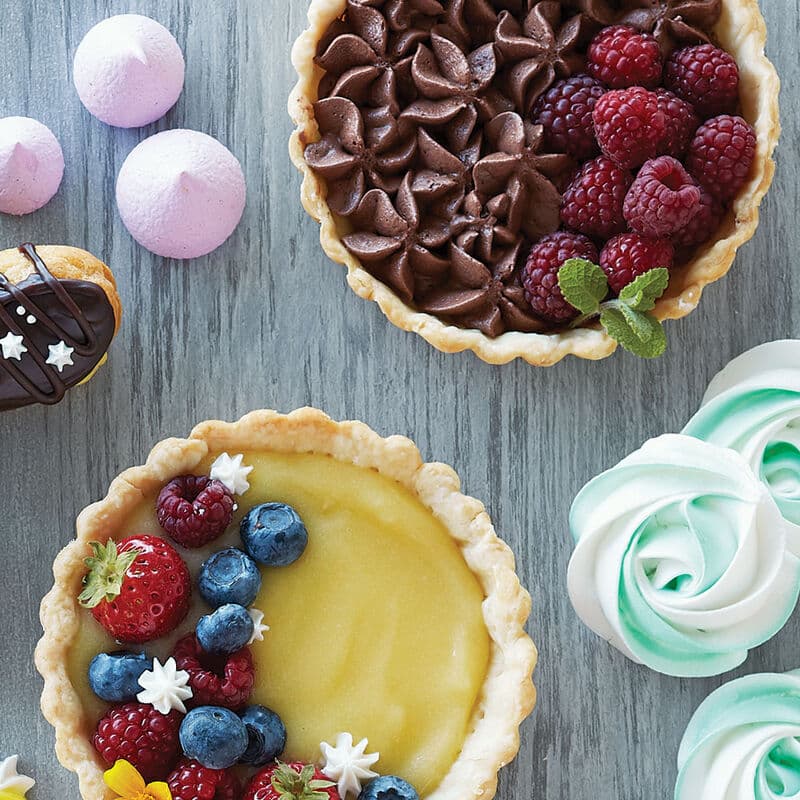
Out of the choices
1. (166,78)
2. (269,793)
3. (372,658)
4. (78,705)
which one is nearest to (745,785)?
(372,658)

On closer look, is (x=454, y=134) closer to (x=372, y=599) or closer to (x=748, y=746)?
(x=372, y=599)

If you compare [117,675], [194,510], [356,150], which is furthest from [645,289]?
[117,675]

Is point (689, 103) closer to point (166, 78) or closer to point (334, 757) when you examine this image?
point (166, 78)

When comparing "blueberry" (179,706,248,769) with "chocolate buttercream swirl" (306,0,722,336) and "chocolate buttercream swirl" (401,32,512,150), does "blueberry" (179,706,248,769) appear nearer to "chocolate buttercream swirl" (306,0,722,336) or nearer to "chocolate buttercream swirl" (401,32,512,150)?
"chocolate buttercream swirl" (306,0,722,336)

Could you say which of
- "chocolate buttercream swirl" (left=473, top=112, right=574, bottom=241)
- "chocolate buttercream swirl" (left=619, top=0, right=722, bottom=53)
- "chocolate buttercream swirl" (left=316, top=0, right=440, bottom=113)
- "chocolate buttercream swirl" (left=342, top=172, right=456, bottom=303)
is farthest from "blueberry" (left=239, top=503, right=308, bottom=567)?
"chocolate buttercream swirl" (left=619, top=0, right=722, bottom=53)

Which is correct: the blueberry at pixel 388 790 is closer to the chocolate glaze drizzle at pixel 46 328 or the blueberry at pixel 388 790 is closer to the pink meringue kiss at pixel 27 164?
the chocolate glaze drizzle at pixel 46 328
